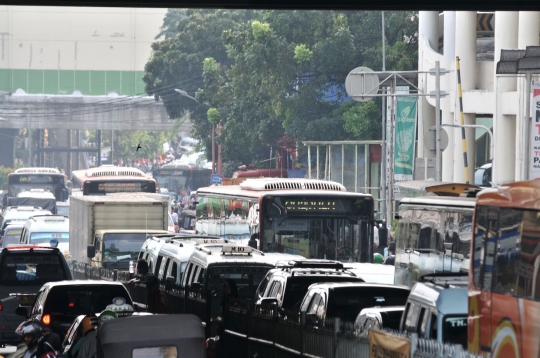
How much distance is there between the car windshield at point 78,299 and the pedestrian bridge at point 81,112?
90.5m

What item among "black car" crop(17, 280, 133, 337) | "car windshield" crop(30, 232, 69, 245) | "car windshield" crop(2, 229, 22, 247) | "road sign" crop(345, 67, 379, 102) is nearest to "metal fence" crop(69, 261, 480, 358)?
"black car" crop(17, 280, 133, 337)

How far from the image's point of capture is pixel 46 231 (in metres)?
37.3

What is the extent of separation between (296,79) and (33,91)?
75.9 meters

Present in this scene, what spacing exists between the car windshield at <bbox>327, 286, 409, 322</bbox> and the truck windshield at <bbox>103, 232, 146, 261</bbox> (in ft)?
51.3

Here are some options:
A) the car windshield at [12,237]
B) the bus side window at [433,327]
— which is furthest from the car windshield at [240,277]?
the car windshield at [12,237]

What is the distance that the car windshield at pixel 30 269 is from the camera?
67.6ft

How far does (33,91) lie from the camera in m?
126

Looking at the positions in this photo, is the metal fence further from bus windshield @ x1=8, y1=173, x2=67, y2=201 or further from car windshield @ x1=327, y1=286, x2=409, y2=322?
bus windshield @ x1=8, y1=173, x2=67, y2=201

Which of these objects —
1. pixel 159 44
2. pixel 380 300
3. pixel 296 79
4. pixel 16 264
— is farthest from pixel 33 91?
pixel 380 300

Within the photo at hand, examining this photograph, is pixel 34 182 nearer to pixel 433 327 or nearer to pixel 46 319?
pixel 46 319

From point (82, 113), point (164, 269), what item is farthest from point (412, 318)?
point (82, 113)

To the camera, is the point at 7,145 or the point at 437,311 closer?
the point at 437,311

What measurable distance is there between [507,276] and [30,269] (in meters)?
11.7

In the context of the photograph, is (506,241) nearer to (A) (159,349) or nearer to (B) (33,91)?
(A) (159,349)
